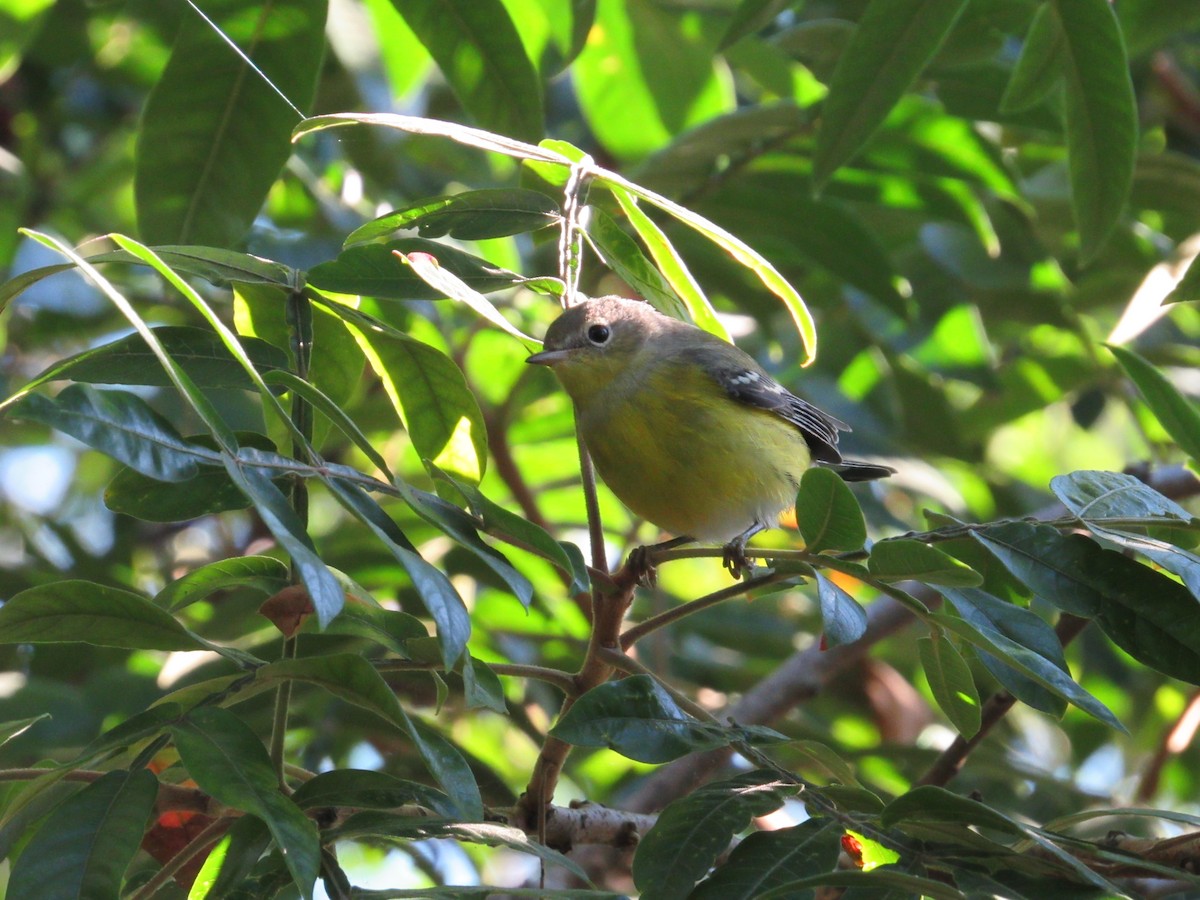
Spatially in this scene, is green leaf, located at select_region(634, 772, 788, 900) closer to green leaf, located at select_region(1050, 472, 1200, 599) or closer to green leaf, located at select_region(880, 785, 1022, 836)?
green leaf, located at select_region(880, 785, 1022, 836)

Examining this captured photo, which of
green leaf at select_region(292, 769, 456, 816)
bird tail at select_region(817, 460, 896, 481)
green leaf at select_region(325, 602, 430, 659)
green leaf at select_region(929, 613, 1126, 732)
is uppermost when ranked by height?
green leaf at select_region(929, 613, 1126, 732)

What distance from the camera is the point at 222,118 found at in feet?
10.7

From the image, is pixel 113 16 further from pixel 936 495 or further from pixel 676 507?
pixel 936 495

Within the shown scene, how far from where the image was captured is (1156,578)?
2232 millimetres

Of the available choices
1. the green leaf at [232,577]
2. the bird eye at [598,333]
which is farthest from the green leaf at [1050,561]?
the bird eye at [598,333]

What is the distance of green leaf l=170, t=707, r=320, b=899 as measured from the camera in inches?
72.2

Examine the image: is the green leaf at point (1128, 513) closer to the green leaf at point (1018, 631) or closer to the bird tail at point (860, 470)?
the green leaf at point (1018, 631)

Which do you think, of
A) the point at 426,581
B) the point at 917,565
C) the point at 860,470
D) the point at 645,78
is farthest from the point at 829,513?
the point at 645,78

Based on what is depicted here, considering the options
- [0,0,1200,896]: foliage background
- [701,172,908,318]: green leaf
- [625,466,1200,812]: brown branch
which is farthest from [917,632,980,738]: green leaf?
[701,172,908,318]: green leaf

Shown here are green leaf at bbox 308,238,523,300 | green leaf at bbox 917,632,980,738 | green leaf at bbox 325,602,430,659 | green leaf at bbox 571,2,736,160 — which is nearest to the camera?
green leaf at bbox 325,602,430,659

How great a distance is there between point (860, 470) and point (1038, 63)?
1637mm

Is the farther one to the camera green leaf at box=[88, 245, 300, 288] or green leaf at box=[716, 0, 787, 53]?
green leaf at box=[716, 0, 787, 53]

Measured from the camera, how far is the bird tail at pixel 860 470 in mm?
4309

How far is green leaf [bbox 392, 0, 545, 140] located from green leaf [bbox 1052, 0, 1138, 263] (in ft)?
4.40
